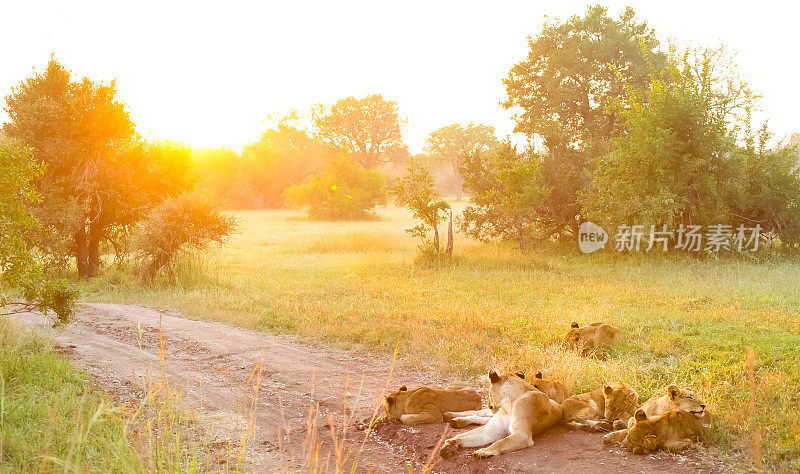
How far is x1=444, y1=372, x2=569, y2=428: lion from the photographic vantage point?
20.1 feet

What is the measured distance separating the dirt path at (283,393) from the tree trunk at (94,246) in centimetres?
561

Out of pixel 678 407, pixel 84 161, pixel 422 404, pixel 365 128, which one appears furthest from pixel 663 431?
pixel 365 128

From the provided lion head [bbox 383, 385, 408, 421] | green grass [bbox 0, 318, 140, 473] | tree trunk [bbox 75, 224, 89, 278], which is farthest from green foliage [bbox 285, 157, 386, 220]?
lion head [bbox 383, 385, 408, 421]

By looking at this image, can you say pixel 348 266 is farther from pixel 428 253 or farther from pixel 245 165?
pixel 245 165

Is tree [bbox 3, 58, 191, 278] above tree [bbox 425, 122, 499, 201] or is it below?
below

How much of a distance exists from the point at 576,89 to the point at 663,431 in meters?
19.7

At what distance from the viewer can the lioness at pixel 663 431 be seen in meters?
5.38

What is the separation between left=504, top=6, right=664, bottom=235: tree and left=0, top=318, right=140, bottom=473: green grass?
688 inches

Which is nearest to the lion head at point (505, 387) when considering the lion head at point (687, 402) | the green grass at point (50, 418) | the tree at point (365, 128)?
the lion head at point (687, 402)

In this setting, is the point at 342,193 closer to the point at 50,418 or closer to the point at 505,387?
the point at 505,387

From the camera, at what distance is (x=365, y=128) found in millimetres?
61094

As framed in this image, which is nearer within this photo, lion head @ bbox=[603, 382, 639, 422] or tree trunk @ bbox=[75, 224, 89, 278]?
lion head @ bbox=[603, 382, 639, 422]

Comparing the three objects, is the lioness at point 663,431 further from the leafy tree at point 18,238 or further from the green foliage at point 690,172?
the green foliage at point 690,172

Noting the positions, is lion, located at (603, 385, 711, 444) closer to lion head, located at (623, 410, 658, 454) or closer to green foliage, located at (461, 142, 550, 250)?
lion head, located at (623, 410, 658, 454)
